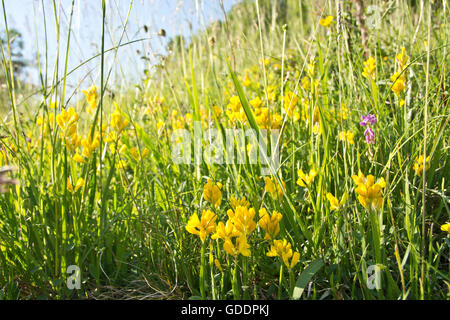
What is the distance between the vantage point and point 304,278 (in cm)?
74

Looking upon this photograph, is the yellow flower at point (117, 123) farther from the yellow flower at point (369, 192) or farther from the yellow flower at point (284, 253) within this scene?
the yellow flower at point (369, 192)

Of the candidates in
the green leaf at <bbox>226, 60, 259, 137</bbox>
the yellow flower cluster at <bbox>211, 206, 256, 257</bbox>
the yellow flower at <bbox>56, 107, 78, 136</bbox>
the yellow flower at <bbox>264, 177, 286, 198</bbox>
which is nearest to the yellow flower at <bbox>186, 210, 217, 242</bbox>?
the yellow flower cluster at <bbox>211, 206, 256, 257</bbox>

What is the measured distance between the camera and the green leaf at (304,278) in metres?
0.72

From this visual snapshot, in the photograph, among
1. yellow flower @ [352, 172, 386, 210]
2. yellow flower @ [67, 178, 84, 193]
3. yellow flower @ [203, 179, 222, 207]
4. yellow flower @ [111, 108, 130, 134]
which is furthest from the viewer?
yellow flower @ [111, 108, 130, 134]

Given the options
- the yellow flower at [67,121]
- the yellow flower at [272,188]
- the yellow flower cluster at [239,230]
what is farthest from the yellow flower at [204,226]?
the yellow flower at [67,121]

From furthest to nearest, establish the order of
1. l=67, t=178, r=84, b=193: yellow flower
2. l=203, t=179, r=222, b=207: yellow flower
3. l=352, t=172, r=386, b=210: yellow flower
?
l=67, t=178, r=84, b=193: yellow flower → l=203, t=179, r=222, b=207: yellow flower → l=352, t=172, r=386, b=210: yellow flower

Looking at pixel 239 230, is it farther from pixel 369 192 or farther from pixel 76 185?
pixel 76 185

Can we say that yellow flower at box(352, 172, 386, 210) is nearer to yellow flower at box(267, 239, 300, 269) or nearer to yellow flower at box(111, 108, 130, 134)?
yellow flower at box(267, 239, 300, 269)

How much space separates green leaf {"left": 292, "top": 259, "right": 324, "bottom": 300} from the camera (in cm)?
72

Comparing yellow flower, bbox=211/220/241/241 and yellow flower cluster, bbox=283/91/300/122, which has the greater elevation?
yellow flower cluster, bbox=283/91/300/122

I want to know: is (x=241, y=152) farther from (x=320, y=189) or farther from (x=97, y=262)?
(x=97, y=262)

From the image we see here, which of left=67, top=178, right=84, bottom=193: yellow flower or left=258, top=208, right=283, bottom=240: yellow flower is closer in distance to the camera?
left=258, top=208, right=283, bottom=240: yellow flower

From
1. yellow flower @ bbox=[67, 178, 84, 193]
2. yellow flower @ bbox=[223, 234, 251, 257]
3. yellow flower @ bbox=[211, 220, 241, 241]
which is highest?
yellow flower @ bbox=[67, 178, 84, 193]

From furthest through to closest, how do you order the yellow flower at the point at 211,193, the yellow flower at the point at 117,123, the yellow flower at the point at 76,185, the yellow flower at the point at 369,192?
the yellow flower at the point at 117,123, the yellow flower at the point at 76,185, the yellow flower at the point at 211,193, the yellow flower at the point at 369,192
